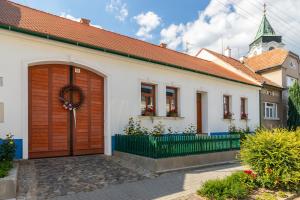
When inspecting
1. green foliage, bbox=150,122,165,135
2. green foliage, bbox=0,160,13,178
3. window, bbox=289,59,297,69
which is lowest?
green foliage, bbox=0,160,13,178

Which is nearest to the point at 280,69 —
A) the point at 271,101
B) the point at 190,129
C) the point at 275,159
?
the point at 271,101

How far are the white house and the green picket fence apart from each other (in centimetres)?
103

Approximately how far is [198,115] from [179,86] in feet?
9.33

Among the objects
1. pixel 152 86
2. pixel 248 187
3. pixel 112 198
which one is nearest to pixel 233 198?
pixel 248 187

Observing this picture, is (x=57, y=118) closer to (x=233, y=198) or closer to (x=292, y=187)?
(x=233, y=198)

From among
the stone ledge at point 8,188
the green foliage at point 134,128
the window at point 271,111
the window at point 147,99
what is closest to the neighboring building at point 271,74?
the window at point 271,111

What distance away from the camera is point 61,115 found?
11.0 metres

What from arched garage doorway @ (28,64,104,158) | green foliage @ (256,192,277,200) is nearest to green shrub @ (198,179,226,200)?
green foliage @ (256,192,277,200)

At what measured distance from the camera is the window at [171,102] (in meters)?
15.4

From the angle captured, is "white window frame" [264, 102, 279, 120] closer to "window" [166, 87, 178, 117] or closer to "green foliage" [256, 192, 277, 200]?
"window" [166, 87, 178, 117]

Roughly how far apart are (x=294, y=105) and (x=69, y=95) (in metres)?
21.0

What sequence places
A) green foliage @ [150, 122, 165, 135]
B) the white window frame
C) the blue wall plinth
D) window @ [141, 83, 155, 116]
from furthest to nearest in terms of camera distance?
the white window frame < window @ [141, 83, 155, 116] < green foliage @ [150, 122, 165, 135] < the blue wall plinth

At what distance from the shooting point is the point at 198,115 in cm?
1762

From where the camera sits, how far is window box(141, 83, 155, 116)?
46.0 ft
